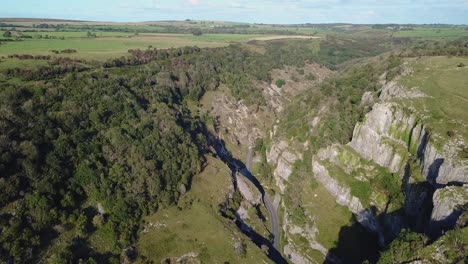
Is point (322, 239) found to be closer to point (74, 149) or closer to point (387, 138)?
point (387, 138)

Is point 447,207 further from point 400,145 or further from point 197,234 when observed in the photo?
point 197,234

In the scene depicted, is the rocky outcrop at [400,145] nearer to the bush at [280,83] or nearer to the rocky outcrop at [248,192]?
the rocky outcrop at [248,192]

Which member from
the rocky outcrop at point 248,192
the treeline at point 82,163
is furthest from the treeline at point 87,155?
the rocky outcrop at point 248,192

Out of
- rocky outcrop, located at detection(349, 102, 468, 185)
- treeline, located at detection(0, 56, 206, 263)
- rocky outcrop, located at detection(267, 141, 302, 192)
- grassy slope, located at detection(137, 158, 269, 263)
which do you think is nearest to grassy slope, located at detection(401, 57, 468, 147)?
rocky outcrop, located at detection(349, 102, 468, 185)

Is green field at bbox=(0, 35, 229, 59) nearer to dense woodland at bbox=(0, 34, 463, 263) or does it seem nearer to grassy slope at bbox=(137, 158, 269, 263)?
dense woodland at bbox=(0, 34, 463, 263)

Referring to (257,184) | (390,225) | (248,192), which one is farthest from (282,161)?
(390,225)

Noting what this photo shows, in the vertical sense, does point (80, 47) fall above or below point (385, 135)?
above
